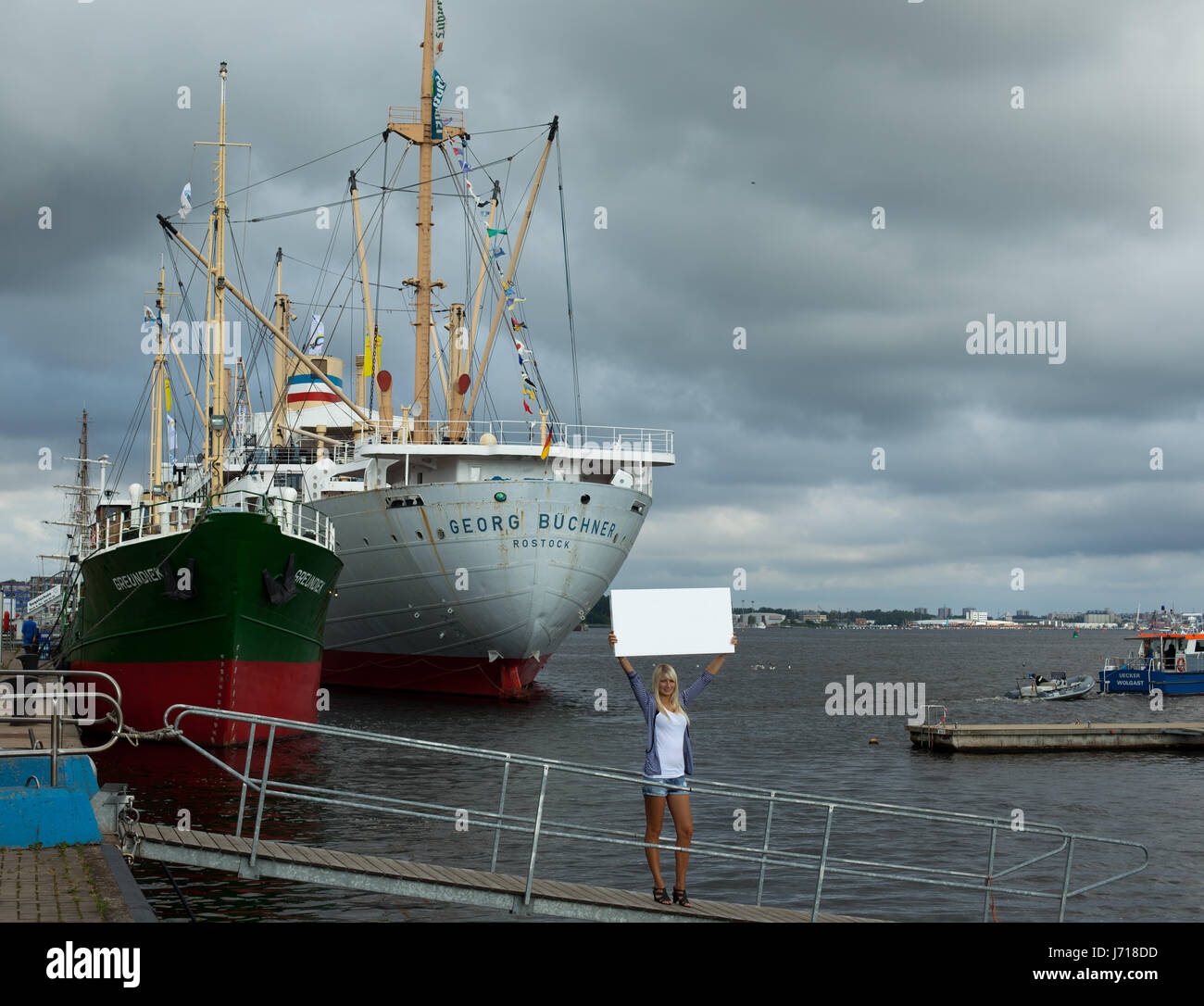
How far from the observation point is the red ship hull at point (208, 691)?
23984 mm

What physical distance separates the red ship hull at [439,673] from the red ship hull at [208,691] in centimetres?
1338

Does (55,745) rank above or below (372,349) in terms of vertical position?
below

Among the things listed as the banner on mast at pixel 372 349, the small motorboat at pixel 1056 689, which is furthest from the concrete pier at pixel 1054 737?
the banner on mast at pixel 372 349

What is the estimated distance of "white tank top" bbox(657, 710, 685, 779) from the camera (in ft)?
29.9

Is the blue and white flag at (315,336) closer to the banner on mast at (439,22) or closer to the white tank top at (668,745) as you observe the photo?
the banner on mast at (439,22)

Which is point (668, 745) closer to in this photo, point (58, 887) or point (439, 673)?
point (58, 887)

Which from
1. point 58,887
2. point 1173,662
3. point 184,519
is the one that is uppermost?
point 184,519

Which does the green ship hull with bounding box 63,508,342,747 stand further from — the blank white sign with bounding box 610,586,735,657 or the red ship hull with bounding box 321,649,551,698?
the blank white sign with bounding box 610,586,735,657

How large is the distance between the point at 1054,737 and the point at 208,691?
23653mm

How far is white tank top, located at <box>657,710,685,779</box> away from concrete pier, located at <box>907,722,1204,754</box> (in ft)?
85.9

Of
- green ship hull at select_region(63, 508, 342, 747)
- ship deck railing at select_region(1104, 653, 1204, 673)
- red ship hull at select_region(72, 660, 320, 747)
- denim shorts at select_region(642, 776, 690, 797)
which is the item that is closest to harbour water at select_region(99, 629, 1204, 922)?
red ship hull at select_region(72, 660, 320, 747)

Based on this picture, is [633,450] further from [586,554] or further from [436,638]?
[436,638]

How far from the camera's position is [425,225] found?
1692 inches

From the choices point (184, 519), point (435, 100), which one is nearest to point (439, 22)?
point (435, 100)
